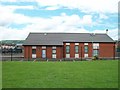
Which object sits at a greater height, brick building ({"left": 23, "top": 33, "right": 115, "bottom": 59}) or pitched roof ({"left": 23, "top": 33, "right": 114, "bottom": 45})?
pitched roof ({"left": 23, "top": 33, "right": 114, "bottom": 45})

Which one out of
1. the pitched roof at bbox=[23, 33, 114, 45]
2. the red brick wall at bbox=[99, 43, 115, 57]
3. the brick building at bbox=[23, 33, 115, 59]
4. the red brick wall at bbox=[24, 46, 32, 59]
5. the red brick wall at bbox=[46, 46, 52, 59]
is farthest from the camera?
the red brick wall at bbox=[99, 43, 115, 57]

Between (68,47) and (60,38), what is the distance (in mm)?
2687

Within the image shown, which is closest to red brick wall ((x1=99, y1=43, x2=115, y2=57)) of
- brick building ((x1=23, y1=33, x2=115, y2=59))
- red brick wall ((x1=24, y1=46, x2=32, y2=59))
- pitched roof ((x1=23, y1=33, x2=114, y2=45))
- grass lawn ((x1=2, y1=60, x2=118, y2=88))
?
brick building ((x1=23, y1=33, x2=115, y2=59))

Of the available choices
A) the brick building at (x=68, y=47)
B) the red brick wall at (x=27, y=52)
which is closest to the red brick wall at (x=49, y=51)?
the brick building at (x=68, y=47)

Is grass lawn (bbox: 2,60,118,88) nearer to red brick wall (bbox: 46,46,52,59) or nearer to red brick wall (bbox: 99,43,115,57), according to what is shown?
red brick wall (bbox: 46,46,52,59)

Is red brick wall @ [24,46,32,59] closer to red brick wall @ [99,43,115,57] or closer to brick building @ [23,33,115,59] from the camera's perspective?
brick building @ [23,33,115,59]

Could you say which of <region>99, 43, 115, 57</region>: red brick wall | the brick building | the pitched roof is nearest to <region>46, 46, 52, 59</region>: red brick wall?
the brick building

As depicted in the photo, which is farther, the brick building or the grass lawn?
the brick building

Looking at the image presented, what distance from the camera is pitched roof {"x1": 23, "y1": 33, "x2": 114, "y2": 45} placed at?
50841mm

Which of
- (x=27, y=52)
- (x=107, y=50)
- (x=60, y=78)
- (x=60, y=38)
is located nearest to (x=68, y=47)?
(x=60, y=38)

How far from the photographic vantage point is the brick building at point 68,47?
4997cm

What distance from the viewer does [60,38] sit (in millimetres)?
52562

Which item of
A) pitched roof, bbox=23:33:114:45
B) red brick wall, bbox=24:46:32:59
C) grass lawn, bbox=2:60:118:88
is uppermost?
pitched roof, bbox=23:33:114:45

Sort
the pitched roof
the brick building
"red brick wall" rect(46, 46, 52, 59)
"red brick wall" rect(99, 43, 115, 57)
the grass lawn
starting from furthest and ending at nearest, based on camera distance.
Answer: "red brick wall" rect(99, 43, 115, 57), the pitched roof, the brick building, "red brick wall" rect(46, 46, 52, 59), the grass lawn
